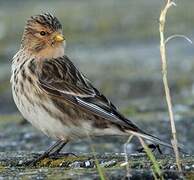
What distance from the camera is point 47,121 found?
24.6ft

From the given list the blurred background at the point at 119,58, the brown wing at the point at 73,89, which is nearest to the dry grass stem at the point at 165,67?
the brown wing at the point at 73,89

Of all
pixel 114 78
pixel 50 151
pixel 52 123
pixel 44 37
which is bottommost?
pixel 114 78

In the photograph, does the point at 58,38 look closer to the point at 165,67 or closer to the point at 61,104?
the point at 61,104

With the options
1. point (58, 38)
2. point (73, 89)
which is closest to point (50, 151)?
point (73, 89)

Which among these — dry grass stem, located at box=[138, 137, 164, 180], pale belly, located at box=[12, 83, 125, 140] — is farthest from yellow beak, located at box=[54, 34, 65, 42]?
dry grass stem, located at box=[138, 137, 164, 180]

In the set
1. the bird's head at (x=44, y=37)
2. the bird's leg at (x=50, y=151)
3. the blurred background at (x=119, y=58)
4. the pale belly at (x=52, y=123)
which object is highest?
the bird's head at (x=44, y=37)

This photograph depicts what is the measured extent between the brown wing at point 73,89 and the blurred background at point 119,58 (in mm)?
1868

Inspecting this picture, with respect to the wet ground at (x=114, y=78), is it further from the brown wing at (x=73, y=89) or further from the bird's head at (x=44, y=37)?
the bird's head at (x=44, y=37)

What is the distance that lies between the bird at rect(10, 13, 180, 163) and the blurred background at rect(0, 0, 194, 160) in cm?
186

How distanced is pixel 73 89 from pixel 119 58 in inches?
351

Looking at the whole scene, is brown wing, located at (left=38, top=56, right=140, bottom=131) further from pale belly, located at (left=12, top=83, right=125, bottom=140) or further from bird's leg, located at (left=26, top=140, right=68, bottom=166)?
bird's leg, located at (left=26, top=140, right=68, bottom=166)

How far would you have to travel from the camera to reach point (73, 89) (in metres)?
7.71

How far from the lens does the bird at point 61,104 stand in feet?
24.6

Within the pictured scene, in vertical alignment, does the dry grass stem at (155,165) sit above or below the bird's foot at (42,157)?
above
